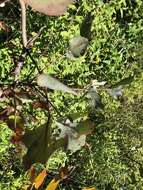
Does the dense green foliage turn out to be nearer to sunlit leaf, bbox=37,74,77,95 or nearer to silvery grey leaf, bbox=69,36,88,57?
silvery grey leaf, bbox=69,36,88,57

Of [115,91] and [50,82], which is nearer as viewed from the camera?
[50,82]

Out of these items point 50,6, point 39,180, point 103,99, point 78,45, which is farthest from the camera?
point 103,99

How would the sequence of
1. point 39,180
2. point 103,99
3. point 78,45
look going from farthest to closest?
point 103,99, point 39,180, point 78,45

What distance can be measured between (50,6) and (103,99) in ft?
8.33

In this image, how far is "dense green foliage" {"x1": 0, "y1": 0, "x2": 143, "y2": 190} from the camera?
101 inches

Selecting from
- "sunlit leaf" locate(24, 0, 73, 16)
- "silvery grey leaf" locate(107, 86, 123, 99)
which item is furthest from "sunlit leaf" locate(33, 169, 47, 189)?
"sunlit leaf" locate(24, 0, 73, 16)

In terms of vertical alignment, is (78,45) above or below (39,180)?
above

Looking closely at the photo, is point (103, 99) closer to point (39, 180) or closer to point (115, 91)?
point (39, 180)

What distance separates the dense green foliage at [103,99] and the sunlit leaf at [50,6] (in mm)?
2241

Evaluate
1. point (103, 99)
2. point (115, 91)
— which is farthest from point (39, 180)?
point (103, 99)

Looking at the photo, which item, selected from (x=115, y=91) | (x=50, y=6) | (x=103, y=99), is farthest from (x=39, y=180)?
(x=103, y=99)

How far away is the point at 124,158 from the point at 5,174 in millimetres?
688

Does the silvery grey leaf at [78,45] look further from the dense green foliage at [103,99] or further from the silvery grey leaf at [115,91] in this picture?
the dense green foliage at [103,99]

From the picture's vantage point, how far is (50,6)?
Result: 28 cm
